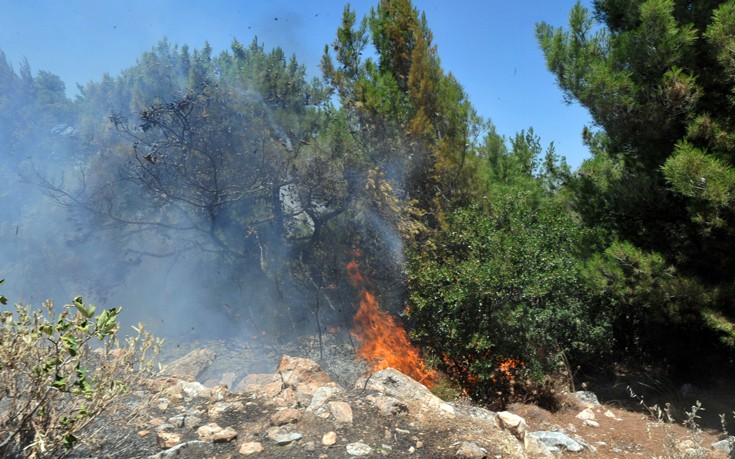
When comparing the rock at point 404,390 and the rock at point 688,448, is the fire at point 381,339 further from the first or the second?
the rock at point 688,448

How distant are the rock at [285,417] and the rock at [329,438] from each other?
0.97 feet

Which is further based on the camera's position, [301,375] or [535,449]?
[301,375]

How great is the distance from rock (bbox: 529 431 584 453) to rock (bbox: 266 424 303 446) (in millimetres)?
2123

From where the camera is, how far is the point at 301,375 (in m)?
5.14

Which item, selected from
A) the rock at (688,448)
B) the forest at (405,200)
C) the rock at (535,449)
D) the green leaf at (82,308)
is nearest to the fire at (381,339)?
the forest at (405,200)

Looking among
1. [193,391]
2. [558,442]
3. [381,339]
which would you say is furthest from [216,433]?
[381,339]

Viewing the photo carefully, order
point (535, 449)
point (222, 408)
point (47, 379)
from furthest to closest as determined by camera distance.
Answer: point (222, 408) → point (535, 449) → point (47, 379)

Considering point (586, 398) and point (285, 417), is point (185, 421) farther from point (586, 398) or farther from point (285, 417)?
point (586, 398)

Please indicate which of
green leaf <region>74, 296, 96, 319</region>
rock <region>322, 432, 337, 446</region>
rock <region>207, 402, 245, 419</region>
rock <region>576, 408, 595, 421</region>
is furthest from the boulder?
rock <region>576, 408, 595, 421</region>

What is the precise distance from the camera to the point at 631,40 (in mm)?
5625

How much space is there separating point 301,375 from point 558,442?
8.05 ft

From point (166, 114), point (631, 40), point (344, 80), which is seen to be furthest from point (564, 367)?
point (166, 114)

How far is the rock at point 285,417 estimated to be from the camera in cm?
351

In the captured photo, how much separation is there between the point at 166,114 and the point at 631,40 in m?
6.68
